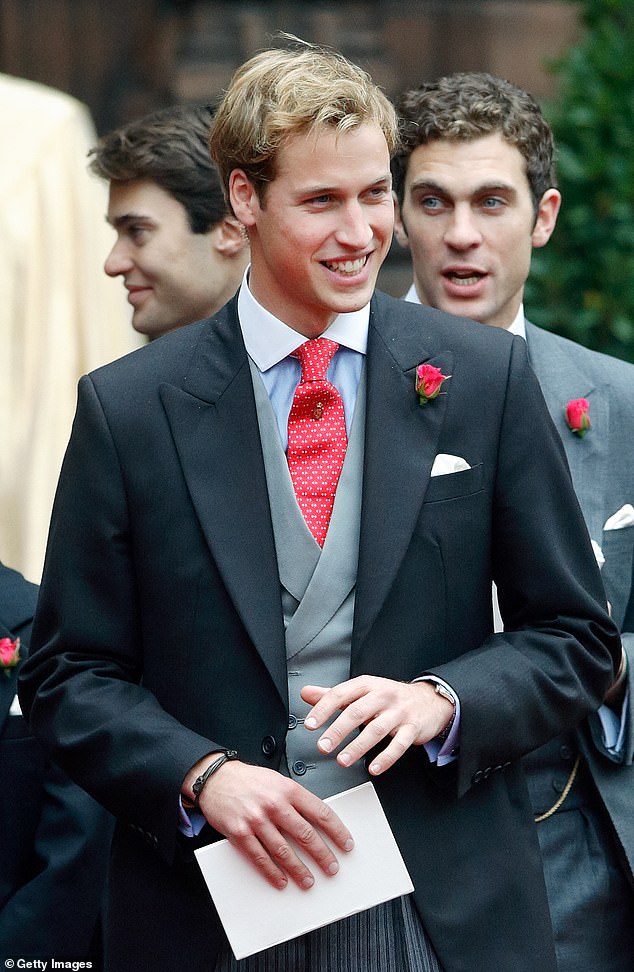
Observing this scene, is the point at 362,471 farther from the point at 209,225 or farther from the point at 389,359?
the point at 209,225

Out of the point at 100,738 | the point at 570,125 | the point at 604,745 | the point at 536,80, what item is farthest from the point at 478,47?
the point at 100,738

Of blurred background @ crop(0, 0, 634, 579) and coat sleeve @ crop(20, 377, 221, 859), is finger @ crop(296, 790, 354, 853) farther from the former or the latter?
blurred background @ crop(0, 0, 634, 579)

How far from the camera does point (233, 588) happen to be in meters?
2.44

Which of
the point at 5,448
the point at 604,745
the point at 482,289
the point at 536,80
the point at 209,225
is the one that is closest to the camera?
the point at 604,745

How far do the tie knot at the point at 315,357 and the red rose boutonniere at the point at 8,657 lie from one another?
3.06 feet

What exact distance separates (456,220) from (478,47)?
4531 millimetres

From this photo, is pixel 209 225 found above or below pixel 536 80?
below

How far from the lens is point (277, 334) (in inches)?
102

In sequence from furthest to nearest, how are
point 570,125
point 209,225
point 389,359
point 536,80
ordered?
point 536,80, point 570,125, point 209,225, point 389,359

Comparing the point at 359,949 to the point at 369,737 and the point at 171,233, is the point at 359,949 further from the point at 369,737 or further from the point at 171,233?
the point at 171,233

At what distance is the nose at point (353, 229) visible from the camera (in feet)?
8.14

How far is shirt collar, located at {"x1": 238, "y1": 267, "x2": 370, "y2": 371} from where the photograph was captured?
2586 millimetres

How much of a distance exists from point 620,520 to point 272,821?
114 centimetres

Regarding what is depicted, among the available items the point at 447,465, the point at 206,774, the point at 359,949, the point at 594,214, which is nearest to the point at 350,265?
the point at 447,465
